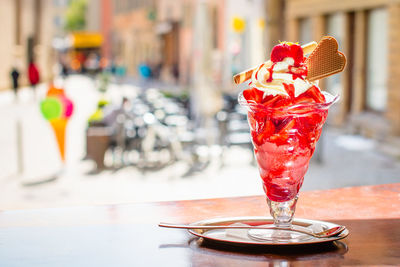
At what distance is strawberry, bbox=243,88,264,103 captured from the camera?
6.27 ft

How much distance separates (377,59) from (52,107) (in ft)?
22.5

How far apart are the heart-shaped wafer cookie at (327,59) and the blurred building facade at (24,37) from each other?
3000cm

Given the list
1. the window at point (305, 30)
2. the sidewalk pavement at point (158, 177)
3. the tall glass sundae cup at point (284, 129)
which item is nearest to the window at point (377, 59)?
the sidewalk pavement at point (158, 177)

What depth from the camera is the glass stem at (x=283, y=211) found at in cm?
196

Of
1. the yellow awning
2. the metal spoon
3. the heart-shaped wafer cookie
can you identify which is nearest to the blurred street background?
the metal spoon

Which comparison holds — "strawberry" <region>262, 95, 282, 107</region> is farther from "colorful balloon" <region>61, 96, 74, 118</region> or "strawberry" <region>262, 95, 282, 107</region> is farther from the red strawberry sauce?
"colorful balloon" <region>61, 96, 74, 118</region>

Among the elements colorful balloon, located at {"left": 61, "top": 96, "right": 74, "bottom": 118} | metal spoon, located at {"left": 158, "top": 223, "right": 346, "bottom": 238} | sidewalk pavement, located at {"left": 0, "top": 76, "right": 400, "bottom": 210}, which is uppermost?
metal spoon, located at {"left": 158, "top": 223, "right": 346, "bottom": 238}

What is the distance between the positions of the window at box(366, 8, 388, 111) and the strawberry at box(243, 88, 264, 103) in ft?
39.9

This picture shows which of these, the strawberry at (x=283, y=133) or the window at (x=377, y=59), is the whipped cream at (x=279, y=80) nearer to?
the strawberry at (x=283, y=133)

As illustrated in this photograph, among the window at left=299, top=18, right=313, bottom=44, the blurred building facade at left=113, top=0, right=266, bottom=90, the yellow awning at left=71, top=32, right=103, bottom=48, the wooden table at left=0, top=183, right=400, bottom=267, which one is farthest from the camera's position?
the yellow awning at left=71, top=32, right=103, bottom=48

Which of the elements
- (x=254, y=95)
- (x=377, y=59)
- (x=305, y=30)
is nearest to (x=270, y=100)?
(x=254, y=95)

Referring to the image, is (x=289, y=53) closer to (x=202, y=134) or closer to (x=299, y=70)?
(x=299, y=70)

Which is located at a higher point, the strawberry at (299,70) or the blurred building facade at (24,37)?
the blurred building facade at (24,37)

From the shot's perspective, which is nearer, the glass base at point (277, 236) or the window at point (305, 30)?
the glass base at point (277, 236)
